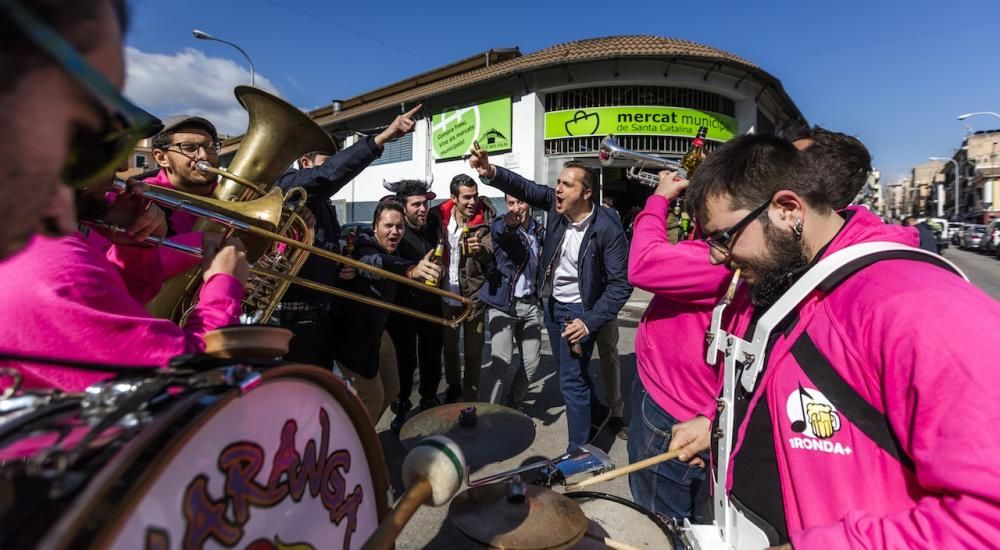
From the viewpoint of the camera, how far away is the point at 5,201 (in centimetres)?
46

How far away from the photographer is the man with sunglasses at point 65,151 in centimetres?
45

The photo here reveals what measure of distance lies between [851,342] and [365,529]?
1122mm

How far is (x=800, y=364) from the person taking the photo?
121 cm

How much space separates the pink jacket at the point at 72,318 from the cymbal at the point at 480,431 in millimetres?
1108

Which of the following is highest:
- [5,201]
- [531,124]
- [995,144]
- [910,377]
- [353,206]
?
[995,144]

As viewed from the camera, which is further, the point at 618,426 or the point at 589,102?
the point at 589,102

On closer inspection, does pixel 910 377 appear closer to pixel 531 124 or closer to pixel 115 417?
pixel 115 417

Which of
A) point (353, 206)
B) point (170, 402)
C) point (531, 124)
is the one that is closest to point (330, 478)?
point (170, 402)

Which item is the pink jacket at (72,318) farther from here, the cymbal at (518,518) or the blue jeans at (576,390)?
the blue jeans at (576,390)

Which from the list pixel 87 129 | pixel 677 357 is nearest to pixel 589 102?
pixel 677 357

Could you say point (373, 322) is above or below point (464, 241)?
below

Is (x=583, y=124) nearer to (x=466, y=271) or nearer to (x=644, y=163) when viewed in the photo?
(x=466, y=271)

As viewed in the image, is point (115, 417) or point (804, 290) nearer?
point (115, 417)

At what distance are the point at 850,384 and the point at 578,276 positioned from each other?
2.59 meters
